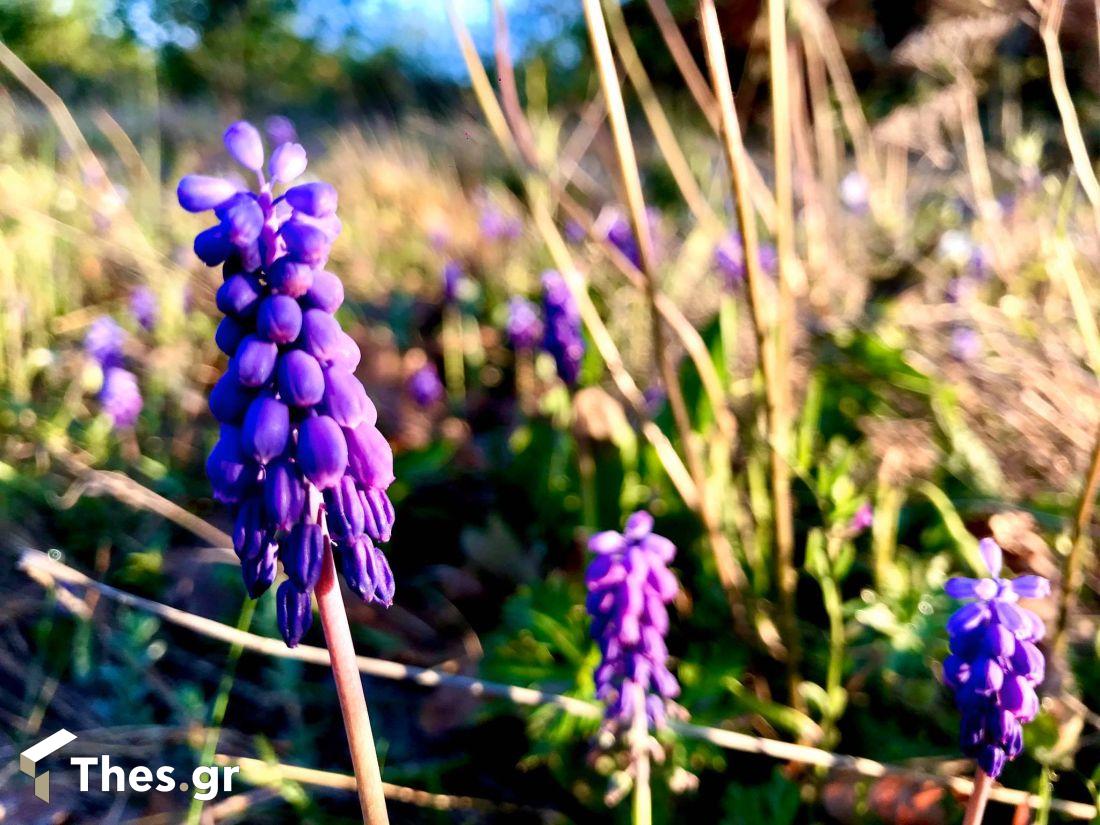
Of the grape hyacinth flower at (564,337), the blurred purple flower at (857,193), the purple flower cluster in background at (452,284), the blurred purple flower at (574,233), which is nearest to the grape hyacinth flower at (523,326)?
the purple flower cluster in background at (452,284)

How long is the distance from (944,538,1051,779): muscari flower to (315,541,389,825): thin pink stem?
932 millimetres

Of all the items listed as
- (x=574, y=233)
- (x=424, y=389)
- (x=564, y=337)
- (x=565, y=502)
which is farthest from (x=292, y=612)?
(x=574, y=233)

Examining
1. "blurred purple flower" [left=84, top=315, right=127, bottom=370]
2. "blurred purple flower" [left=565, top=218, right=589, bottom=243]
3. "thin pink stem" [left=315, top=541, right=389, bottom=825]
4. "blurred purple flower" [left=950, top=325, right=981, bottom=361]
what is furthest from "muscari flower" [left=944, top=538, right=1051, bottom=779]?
"blurred purple flower" [left=565, top=218, right=589, bottom=243]

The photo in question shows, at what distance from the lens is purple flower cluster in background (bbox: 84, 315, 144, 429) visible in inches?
124

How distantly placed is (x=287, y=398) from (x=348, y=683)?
40 cm

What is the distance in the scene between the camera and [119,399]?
3.14m

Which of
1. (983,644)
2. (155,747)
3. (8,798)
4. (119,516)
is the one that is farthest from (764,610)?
(119,516)

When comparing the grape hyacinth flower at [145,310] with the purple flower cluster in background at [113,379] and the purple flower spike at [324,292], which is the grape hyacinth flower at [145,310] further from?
the purple flower spike at [324,292]

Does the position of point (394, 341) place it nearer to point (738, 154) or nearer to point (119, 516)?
point (119, 516)

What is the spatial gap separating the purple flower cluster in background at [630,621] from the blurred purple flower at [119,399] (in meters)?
2.07

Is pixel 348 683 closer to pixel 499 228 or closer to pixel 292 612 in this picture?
pixel 292 612

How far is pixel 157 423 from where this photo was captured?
359 cm

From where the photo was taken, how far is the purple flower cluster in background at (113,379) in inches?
124

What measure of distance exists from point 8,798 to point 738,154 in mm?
2257
